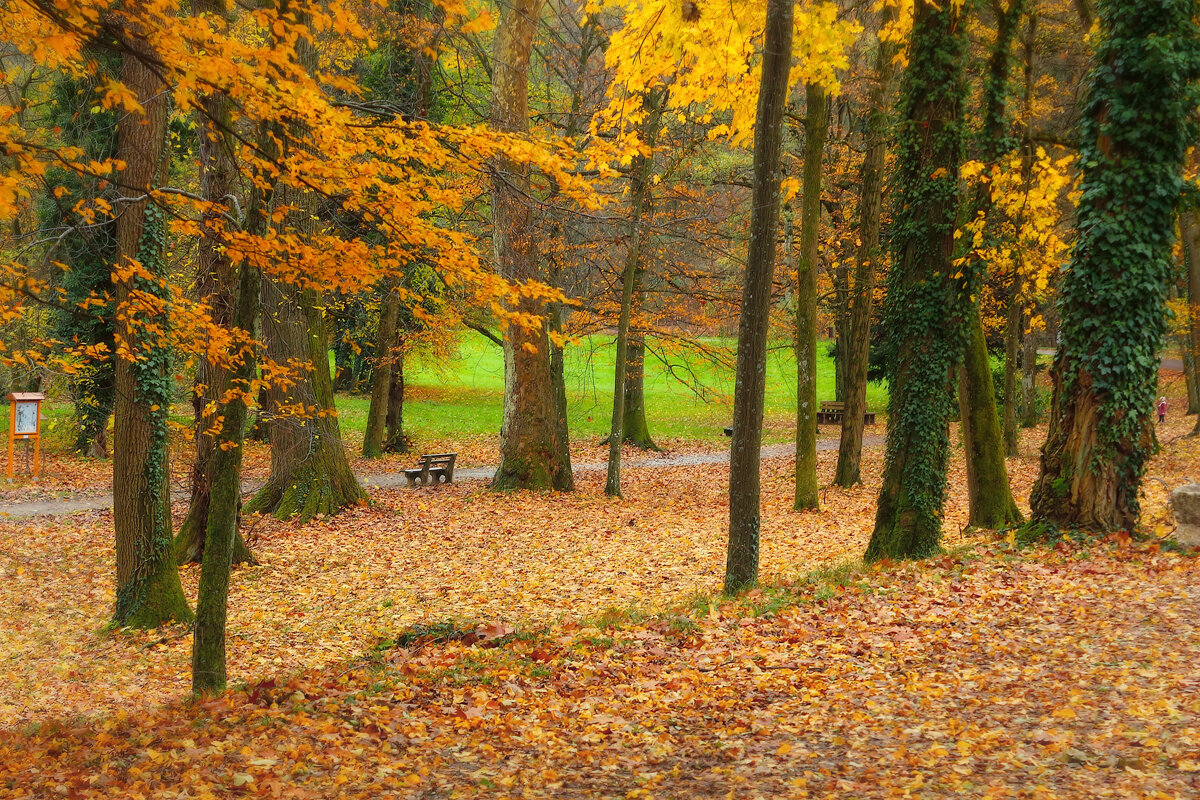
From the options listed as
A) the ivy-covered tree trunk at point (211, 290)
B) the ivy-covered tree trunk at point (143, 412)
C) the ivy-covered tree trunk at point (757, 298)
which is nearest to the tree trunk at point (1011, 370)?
the ivy-covered tree trunk at point (757, 298)

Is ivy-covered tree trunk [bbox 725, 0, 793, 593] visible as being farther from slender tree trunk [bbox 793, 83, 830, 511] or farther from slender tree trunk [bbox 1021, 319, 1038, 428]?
slender tree trunk [bbox 1021, 319, 1038, 428]

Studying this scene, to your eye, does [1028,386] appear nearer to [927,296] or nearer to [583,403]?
[583,403]

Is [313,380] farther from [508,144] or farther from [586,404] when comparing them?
[586,404]

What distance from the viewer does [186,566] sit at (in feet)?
36.5

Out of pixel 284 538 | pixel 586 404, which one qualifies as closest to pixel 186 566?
pixel 284 538

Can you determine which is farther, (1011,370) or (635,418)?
(635,418)

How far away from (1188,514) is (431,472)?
44.3ft

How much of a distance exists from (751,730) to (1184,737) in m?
2.29

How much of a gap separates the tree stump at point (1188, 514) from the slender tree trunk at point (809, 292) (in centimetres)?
633

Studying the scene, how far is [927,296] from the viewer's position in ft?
29.5

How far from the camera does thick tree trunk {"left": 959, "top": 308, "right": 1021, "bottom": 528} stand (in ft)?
32.9

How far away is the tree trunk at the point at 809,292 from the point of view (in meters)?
13.6

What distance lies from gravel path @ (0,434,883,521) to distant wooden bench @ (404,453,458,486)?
417 millimetres

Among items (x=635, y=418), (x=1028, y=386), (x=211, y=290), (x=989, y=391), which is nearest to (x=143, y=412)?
(x=211, y=290)
